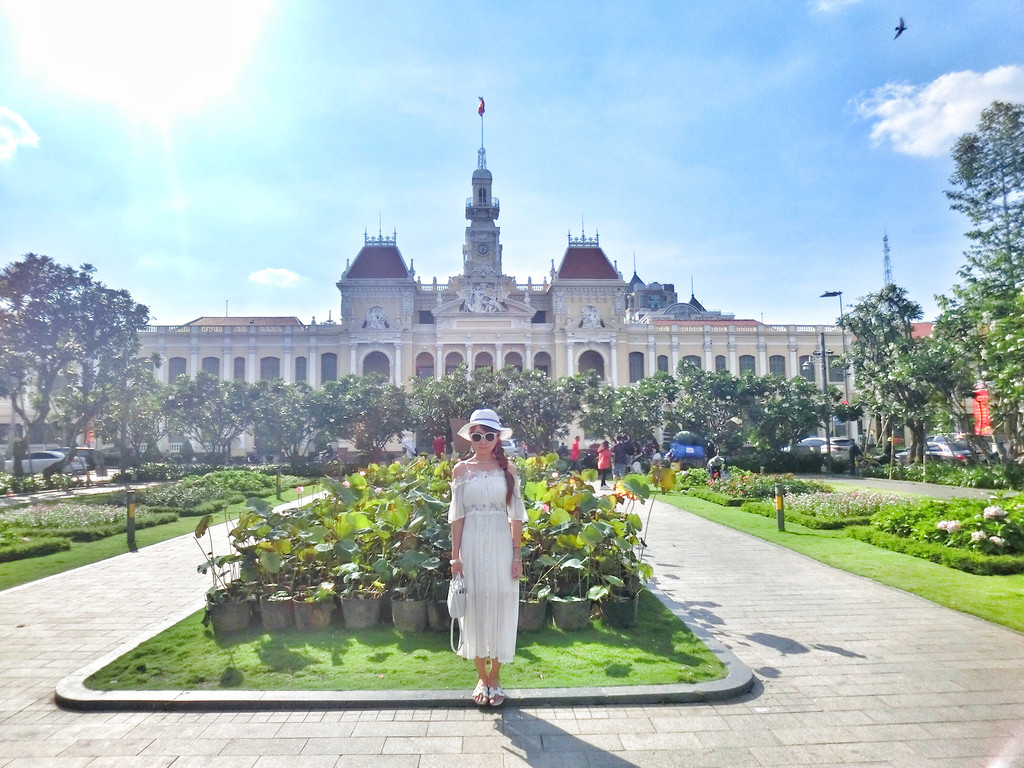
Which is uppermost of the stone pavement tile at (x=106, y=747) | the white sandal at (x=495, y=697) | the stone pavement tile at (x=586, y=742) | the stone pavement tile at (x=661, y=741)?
the white sandal at (x=495, y=697)

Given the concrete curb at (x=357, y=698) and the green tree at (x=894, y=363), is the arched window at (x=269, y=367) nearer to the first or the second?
the green tree at (x=894, y=363)

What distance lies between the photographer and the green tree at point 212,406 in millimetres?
34156

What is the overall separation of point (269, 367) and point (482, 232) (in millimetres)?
20873

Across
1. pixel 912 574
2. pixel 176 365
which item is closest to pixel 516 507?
pixel 912 574

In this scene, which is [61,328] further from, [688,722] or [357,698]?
[688,722]

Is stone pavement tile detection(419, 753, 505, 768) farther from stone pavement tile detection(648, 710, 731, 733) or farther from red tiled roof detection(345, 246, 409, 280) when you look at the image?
red tiled roof detection(345, 246, 409, 280)

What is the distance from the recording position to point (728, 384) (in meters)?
31.5

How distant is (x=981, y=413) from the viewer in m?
22.3

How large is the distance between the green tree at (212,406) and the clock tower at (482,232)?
2341 cm

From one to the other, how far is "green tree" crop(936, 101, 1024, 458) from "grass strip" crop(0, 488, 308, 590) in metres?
22.2

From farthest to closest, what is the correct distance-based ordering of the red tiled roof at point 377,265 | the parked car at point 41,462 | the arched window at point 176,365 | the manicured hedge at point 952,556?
the red tiled roof at point 377,265 < the arched window at point 176,365 < the parked car at point 41,462 < the manicured hedge at point 952,556

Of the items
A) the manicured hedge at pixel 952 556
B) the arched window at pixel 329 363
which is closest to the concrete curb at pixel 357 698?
the manicured hedge at pixel 952 556

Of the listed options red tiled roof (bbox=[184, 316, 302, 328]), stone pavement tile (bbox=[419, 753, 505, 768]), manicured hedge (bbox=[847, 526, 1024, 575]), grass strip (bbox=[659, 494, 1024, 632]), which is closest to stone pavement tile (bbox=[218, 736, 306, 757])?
stone pavement tile (bbox=[419, 753, 505, 768])

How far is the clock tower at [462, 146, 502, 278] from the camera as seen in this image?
54.1 metres
